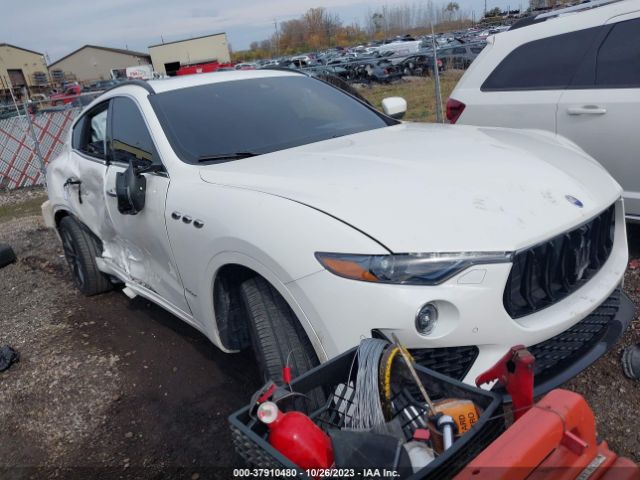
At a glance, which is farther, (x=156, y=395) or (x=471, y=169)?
(x=156, y=395)

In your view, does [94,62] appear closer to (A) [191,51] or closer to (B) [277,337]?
(A) [191,51]

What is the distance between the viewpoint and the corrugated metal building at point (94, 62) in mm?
75875

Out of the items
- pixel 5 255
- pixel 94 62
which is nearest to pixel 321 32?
pixel 94 62

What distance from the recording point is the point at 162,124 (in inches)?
125

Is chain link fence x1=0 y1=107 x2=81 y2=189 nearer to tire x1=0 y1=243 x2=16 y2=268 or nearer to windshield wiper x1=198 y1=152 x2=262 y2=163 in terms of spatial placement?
tire x1=0 y1=243 x2=16 y2=268

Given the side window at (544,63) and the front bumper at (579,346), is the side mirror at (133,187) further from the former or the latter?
the side window at (544,63)

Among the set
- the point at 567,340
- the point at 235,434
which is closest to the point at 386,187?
the point at 567,340

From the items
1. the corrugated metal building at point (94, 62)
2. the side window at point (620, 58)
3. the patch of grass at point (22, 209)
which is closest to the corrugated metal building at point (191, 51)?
the corrugated metal building at point (94, 62)

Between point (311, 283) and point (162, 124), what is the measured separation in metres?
1.61

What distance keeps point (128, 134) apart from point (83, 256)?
56.7 inches

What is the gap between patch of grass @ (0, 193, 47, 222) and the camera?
32.1 feet

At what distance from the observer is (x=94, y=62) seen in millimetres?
77625

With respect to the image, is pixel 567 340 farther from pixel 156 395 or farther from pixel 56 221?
pixel 56 221

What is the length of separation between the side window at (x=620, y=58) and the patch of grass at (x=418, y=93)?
7.72 meters
